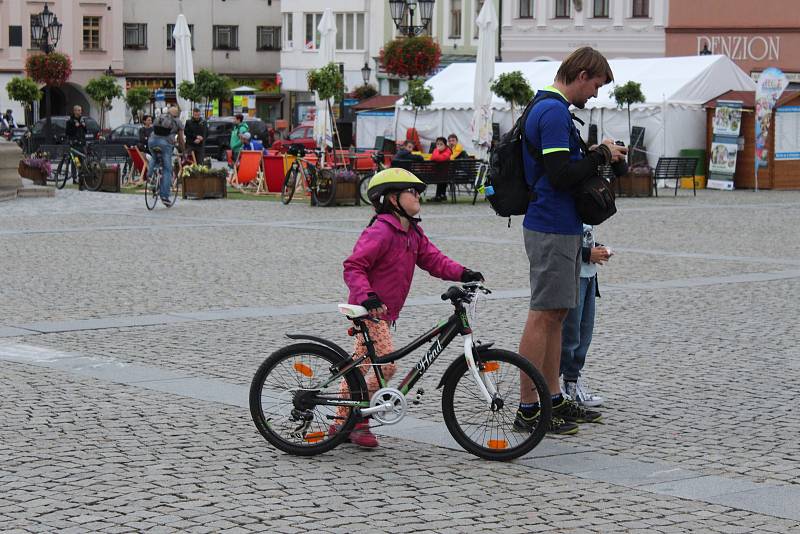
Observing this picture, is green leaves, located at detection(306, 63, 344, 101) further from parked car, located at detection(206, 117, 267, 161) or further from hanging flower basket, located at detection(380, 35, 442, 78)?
parked car, located at detection(206, 117, 267, 161)

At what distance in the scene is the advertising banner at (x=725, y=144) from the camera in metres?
33.9

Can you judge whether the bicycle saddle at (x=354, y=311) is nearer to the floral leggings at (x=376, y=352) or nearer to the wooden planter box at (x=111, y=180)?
the floral leggings at (x=376, y=352)

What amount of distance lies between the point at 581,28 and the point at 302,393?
4699 cm

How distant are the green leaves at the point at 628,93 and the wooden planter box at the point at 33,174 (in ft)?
41.8

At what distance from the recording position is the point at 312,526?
18.2ft

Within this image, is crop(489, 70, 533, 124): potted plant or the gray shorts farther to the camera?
crop(489, 70, 533, 124): potted plant

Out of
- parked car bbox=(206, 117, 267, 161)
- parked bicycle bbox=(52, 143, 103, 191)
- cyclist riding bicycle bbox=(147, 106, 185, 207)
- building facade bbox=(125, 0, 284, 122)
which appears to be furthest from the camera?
building facade bbox=(125, 0, 284, 122)

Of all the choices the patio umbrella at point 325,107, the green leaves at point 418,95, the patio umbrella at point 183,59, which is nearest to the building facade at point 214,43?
the patio umbrella at point 183,59

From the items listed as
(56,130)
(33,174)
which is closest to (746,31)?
(56,130)

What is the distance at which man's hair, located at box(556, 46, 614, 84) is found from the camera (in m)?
7.05

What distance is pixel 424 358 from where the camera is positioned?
691 cm

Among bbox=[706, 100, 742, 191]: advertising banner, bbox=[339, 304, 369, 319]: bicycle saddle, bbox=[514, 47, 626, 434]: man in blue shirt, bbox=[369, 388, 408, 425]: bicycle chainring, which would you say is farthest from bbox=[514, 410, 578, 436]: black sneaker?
bbox=[706, 100, 742, 191]: advertising banner

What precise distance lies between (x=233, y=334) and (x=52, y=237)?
8.71 m

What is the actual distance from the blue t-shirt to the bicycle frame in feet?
2.00
